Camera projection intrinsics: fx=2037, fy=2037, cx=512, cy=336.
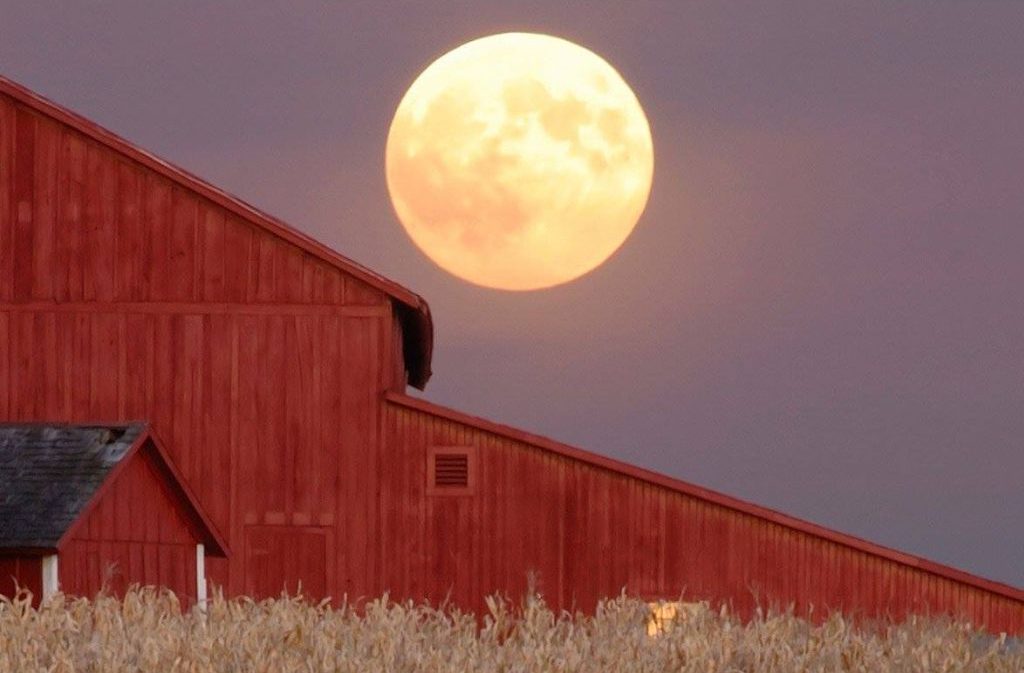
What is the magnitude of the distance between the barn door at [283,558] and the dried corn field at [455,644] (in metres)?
18.5

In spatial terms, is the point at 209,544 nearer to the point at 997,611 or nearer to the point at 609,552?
the point at 609,552

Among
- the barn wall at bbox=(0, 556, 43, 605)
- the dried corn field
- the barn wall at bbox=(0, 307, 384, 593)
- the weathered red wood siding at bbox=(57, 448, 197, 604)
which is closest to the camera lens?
the dried corn field

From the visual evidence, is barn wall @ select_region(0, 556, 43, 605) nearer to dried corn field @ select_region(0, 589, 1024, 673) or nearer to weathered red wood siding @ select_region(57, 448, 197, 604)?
weathered red wood siding @ select_region(57, 448, 197, 604)

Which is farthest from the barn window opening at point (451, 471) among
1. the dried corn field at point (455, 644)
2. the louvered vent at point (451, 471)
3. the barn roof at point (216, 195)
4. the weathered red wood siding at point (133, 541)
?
the dried corn field at point (455, 644)

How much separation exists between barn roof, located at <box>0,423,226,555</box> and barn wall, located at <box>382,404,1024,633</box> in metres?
5.35

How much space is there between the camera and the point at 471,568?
33.0 m

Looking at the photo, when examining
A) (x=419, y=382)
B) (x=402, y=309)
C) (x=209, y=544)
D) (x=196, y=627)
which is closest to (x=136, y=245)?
(x=402, y=309)

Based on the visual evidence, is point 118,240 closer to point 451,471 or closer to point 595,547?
point 451,471

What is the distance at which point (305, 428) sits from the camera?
111 ft

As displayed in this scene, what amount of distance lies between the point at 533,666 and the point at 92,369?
74.4 ft

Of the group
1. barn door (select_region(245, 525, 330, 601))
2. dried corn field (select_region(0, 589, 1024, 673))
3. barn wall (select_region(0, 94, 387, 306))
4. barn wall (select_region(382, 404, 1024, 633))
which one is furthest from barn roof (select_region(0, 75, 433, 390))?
dried corn field (select_region(0, 589, 1024, 673))

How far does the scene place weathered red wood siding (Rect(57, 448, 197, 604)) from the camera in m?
27.3

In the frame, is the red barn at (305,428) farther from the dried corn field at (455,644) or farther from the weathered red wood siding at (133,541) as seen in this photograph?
the dried corn field at (455,644)

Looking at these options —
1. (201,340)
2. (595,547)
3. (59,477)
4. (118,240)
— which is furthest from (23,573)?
(595,547)
